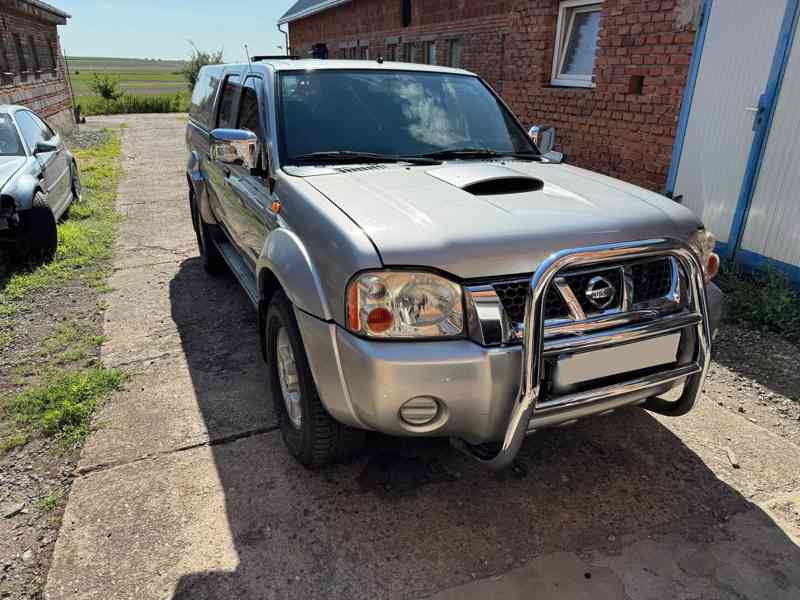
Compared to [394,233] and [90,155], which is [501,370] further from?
[90,155]

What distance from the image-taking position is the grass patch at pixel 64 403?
3.12 m

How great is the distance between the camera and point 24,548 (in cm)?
236

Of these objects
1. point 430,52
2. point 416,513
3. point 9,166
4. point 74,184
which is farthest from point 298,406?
point 430,52

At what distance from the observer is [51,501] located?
2.61m

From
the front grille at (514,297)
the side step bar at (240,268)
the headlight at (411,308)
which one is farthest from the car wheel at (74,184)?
the front grille at (514,297)

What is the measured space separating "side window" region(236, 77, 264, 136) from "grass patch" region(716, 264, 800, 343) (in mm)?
3805

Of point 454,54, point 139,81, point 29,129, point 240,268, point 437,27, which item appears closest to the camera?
point 240,268

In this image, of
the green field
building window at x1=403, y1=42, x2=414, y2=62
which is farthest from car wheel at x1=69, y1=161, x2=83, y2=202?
the green field

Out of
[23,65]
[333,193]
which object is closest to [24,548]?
[333,193]

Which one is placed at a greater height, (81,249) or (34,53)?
(34,53)

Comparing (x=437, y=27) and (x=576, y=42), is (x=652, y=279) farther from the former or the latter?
(x=437, y=27)

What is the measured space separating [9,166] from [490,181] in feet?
17.8

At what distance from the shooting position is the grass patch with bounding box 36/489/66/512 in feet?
8.46

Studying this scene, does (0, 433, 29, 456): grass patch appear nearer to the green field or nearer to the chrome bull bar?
the chrome bull bar
